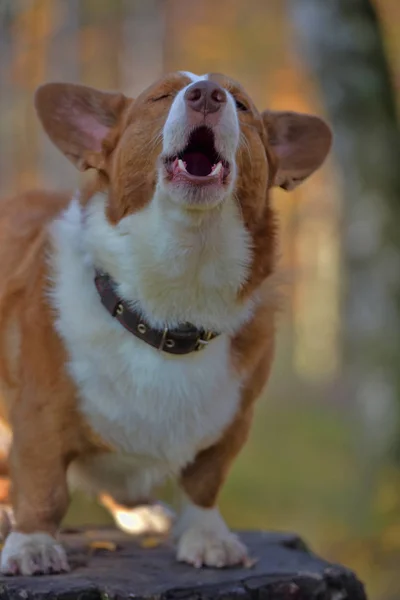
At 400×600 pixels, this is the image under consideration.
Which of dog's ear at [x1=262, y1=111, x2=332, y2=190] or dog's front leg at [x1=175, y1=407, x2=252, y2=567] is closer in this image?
dog's front leg at [x1=175, y1=407, x2=252, y2=567]

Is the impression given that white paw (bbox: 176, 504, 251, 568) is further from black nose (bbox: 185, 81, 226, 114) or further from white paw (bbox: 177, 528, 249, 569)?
black nose (bbox: 185, 81, 226, 114)

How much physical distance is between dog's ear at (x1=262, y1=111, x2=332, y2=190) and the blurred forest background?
0.14m

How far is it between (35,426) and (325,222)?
12636mm

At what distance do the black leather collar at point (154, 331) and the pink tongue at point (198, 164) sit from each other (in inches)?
16.4

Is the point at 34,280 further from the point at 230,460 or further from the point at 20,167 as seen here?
the point at 20,167

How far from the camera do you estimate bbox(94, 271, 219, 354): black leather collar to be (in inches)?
111

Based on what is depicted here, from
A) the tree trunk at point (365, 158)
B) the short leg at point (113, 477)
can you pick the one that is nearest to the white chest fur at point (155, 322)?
the short leg at point (113, 477)

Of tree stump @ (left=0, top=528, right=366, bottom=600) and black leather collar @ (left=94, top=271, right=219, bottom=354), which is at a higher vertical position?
black leather collar @ (left=94, top=271, right=219, bottom=354)

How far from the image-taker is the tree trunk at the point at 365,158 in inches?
223

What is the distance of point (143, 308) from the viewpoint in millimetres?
2822

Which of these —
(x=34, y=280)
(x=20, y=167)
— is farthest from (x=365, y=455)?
(x=20, y=167)

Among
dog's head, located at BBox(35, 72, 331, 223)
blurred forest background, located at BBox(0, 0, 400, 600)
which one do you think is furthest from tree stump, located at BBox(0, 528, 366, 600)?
dog's head, located at BBox(35, 72, 331, 223)

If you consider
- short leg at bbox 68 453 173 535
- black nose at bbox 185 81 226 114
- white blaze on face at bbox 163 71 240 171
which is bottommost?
short leg at bbox 68 453 173 535

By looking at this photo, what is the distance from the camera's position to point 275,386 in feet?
35.1
